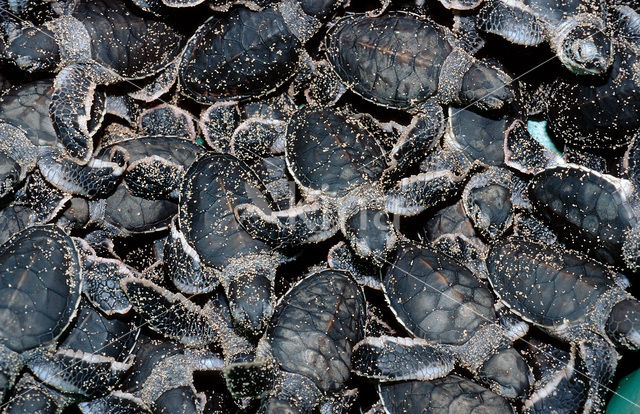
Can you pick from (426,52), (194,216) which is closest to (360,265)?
(194,216)

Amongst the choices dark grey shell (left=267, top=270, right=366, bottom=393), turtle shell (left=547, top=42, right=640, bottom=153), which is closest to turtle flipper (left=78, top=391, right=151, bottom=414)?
dark grey shell (left=267, top=270, right=366, bottom=393)

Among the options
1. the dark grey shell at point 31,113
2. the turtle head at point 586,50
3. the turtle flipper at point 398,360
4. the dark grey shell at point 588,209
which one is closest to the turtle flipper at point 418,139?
the dark grey shell at point 588,209

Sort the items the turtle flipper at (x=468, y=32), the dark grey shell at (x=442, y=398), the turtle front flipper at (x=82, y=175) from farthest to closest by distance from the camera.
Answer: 1. the turtle flipper at (x=468, y=32)
2. the turtle front flipper at (x=82, y=175)
3. the dark grey shell at (x=442, y=398)

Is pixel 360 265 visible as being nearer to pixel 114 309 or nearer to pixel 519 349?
pixel 519 349

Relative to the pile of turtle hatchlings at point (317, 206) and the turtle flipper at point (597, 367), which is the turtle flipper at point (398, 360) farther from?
the turtle flipper at point (597, 367)

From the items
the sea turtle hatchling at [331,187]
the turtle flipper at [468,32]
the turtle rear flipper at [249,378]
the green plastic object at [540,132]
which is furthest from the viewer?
the green plastic object at [540,132]
